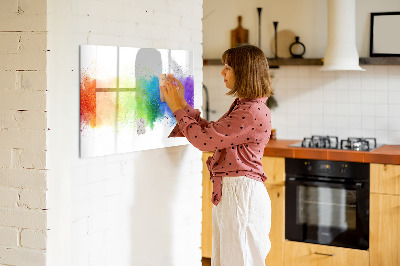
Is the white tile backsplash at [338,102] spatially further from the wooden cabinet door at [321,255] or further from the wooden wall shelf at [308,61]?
the wooden cabinet door at [321,255]

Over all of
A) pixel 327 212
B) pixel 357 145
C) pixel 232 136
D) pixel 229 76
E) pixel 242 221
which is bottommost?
pixel 327 212

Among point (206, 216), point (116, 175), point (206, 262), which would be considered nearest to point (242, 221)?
point (116, 175)

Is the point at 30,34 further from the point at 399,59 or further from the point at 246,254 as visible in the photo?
the point at 399,59

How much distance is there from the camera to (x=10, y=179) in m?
2.40

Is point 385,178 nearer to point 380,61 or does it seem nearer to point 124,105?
point 380,61

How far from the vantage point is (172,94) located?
9.45 ft

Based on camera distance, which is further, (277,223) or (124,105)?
(277,223)

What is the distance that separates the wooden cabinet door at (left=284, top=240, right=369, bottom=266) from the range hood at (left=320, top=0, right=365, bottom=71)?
4.34 feet

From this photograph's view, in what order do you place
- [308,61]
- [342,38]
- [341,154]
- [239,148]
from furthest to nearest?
[308,61] → [342,38] → [341,154] → [239,148]

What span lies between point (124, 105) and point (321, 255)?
235 cm

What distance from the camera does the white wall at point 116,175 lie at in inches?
93.0

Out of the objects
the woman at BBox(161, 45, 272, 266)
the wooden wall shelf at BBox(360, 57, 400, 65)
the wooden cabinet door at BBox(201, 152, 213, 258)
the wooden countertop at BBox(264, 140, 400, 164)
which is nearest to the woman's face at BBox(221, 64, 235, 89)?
the woman at BBox(161, 45, 272, 266)

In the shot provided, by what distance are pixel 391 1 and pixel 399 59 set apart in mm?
469

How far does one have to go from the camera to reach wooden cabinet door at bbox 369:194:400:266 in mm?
4148
